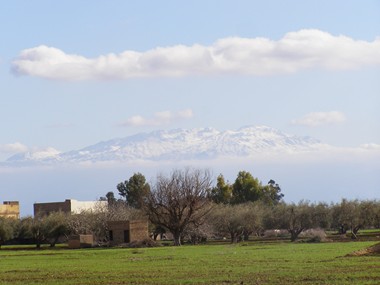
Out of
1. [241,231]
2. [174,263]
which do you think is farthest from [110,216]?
[174,263]

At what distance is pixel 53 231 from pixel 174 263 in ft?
195

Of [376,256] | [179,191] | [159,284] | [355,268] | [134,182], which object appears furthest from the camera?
[134,182]

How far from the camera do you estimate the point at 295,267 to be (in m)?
43.8

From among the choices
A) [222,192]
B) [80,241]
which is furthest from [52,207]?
[80,241]

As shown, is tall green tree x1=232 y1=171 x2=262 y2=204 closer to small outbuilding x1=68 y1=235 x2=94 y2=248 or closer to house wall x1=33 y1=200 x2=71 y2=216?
house wall x1=33 y1=200 x2=71 y2=216

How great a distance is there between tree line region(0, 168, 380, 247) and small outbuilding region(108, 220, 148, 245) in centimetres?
322

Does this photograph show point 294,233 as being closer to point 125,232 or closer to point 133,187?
point 125,232

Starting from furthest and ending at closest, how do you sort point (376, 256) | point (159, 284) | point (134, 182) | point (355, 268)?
point (134, 182) < point (376, 256) < point (355, 268) < point (159, 284)

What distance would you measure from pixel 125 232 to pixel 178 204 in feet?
26.1

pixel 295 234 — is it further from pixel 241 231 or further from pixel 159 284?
pixel 159 284

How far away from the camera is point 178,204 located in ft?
346

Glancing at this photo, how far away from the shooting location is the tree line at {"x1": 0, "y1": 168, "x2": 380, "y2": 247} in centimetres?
10600

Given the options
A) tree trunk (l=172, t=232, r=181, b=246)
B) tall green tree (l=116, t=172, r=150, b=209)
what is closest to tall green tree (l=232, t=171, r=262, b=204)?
tall green tree (l=116, t=172, r=150, b=209)

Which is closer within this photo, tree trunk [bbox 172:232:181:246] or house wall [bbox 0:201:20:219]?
tree trunk [bbox 172:232:181:246]
